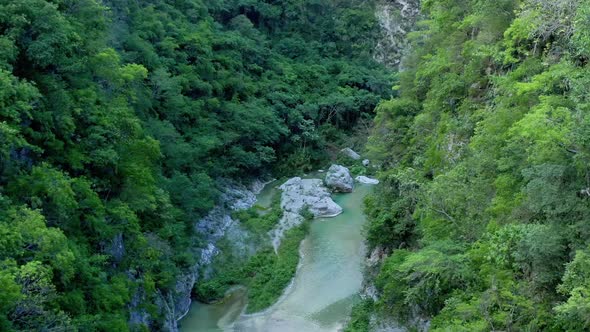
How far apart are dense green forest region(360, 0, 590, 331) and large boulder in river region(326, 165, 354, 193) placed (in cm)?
946

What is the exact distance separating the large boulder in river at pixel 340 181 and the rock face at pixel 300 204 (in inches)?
22.3

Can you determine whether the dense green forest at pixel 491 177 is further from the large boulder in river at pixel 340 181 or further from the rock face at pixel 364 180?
the rock face at pixel 364 180

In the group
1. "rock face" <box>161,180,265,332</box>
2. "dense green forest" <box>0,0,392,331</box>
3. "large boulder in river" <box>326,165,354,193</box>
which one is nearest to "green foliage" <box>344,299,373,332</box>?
"rock face" <box>161,180,265,332</box>

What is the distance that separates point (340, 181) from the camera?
32250mm

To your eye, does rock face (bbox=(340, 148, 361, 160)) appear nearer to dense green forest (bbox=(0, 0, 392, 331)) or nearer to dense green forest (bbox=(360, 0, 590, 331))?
dense green forest (bbox=(0, 0, 392, 331))

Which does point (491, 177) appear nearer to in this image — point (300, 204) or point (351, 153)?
point (300, 204)

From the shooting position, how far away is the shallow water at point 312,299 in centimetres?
1977

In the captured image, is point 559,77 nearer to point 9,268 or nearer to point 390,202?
point 390,202

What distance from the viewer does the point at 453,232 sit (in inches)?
559

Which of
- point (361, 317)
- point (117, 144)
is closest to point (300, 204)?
point (361, 317)

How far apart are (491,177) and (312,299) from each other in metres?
9.43

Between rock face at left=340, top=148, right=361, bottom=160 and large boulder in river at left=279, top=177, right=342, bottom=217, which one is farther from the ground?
large boulder in river at left=279, top=177, right=342, bottom=217

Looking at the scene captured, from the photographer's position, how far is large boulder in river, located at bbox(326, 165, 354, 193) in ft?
106

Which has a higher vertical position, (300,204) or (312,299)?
(312,299)
